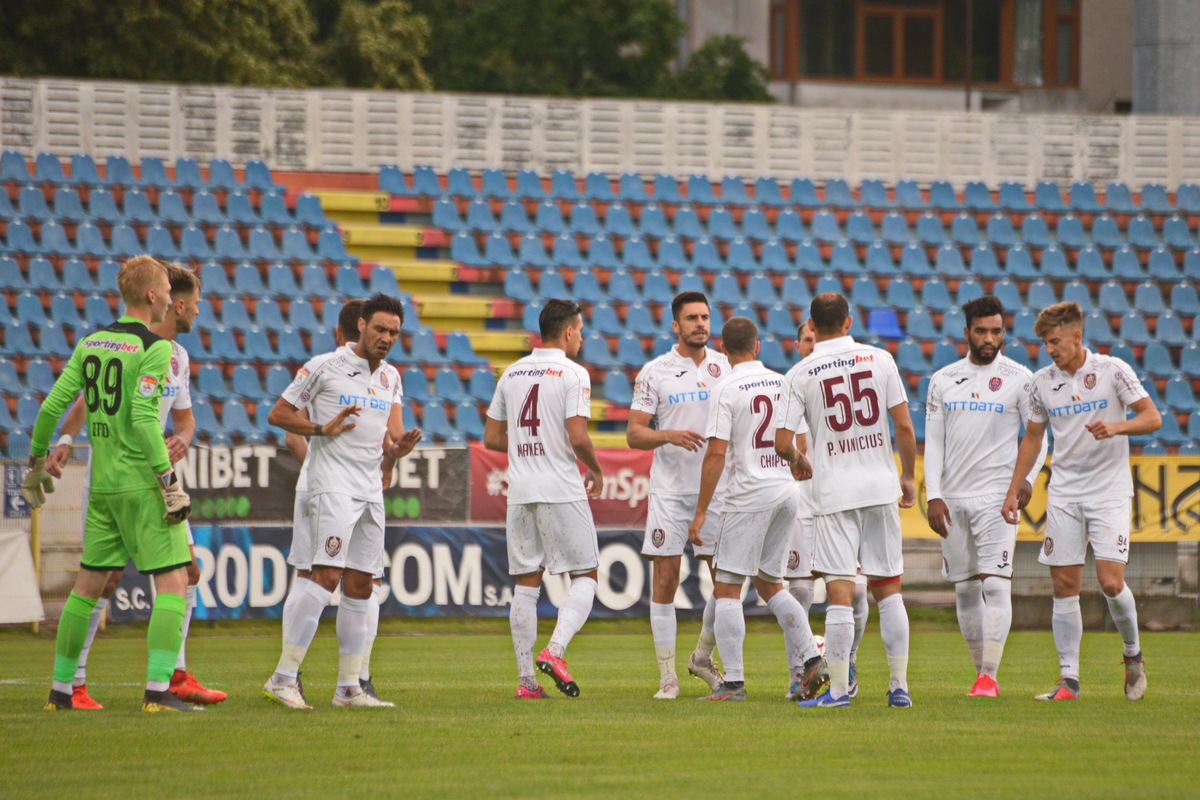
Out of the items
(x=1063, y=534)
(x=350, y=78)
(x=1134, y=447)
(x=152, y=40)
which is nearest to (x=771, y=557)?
(x=1063, y=534)

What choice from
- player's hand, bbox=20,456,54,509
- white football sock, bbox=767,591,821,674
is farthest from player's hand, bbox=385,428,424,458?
white football sock, bbox=767,591,821,674

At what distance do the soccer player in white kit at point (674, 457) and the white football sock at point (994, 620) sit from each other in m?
1.62

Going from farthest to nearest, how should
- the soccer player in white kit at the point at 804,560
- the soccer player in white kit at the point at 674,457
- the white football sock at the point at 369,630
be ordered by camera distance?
the soccer player in white kit at the point at 804,560
the soccer player in white kit at the point at 674,457
the white football sock at the point at 369,630

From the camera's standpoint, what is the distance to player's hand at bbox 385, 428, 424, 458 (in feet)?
26.1

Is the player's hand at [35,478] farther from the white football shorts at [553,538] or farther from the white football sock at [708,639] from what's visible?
the white football sock at [708,639]

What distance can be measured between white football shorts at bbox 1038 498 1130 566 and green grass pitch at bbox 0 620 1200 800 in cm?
87

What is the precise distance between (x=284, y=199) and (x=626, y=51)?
638 inches

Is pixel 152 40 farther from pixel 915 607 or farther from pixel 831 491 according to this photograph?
pixel 831 491

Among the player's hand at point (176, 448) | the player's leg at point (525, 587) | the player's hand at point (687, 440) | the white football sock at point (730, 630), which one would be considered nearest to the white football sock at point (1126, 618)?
the white football sock at point (730, 630)

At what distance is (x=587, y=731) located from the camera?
6977 mm

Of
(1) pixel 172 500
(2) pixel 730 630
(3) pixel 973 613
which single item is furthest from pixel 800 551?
(1) pixel 172 500

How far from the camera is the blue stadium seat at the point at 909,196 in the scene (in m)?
22.6

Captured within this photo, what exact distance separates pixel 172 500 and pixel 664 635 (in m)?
3.12

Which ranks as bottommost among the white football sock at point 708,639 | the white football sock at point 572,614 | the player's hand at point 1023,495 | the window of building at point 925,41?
the white football sock at point 708,639
